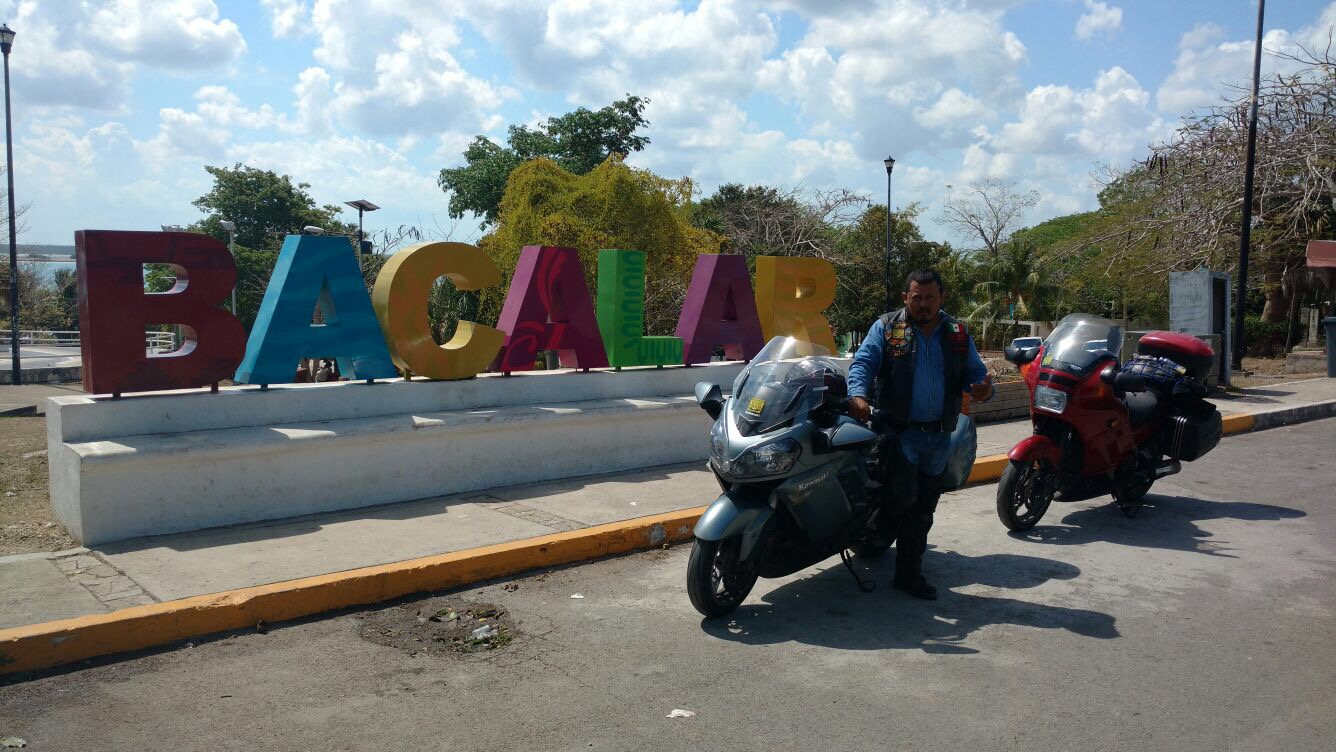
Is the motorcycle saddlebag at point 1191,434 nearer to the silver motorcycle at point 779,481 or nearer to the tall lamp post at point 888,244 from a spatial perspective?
the silver motorcycle at point 779,481

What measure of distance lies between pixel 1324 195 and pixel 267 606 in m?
26.9

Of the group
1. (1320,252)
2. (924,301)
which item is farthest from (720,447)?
(1320,252)

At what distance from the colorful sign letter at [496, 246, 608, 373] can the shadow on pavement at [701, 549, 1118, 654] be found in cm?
406

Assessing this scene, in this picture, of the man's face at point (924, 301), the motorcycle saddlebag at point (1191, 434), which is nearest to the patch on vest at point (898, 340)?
the man's face at point (924, 301)

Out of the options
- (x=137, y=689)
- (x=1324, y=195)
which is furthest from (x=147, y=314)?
(x=1324, y=195)

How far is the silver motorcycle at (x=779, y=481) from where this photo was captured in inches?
197

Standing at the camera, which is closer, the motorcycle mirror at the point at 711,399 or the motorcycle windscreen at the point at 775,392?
the motorcycle windscreen at the point at 775,392

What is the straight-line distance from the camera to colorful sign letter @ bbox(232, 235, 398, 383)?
7555mm

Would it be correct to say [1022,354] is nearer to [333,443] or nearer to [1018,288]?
[333,443]

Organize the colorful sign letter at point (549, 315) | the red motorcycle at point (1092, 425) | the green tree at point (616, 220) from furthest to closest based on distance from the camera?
the green tree at point (616, 220), the colorful sign letter at point (549, 315), the red motorcycle at point (1092, 425)

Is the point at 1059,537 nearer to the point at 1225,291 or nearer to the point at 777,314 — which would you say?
the point at 777,314

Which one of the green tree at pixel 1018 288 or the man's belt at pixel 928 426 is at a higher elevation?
the green tree at pixel 1018 288

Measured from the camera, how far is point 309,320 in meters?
7.68

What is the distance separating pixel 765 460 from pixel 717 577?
699 millimetres
